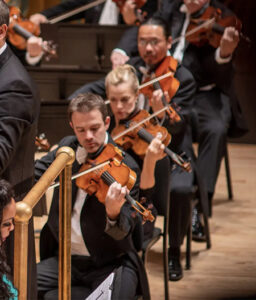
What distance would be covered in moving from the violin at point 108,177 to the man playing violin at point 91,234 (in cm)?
3

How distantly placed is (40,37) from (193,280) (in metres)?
1.76

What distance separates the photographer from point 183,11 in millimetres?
3422

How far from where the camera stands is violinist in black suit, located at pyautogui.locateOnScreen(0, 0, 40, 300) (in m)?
1.67

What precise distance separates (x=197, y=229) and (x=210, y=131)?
1.85 feet

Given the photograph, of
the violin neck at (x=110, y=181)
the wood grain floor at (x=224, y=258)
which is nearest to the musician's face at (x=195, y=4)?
the wood grain floor at (x=224, y=258)

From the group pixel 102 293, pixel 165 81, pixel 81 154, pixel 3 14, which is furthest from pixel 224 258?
pixel 3 14

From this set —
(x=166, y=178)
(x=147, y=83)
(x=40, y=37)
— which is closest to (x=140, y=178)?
(x=166, y=178)

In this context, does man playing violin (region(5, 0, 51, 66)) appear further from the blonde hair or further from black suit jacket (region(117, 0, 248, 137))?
the blonde hair

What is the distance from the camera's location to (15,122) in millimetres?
1688

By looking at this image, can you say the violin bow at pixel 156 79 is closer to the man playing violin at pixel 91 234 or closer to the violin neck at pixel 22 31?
the man playing violin at pixel 91 234

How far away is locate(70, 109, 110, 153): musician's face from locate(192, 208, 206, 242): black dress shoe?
132 cm

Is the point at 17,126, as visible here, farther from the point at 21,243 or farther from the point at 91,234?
the point at 91,234

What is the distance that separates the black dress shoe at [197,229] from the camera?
3.48 meters

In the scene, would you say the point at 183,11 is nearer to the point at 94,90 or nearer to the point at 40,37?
the point at 94,90
